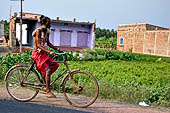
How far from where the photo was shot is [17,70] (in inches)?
188

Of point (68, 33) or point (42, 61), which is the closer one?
point (42, 61)

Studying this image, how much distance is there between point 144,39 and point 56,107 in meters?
30.5

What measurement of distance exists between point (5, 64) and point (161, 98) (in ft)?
18.9

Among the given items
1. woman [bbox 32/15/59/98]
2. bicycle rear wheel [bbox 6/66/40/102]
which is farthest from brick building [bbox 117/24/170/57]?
bicycle rear wheel [bbox 6/66/40/102]

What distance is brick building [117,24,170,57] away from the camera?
2912cm

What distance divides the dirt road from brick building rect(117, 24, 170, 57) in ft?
85.5

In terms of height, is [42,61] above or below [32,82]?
above

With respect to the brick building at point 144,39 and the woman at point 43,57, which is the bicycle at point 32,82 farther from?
the brick building at point 144,39

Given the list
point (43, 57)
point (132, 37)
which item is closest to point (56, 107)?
point (43, 57)

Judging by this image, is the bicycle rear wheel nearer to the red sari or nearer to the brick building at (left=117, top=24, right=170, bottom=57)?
the red sari

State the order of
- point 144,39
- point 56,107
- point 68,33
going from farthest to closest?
point 144,39, point 68,33, point 56,107

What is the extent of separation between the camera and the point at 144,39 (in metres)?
32.8

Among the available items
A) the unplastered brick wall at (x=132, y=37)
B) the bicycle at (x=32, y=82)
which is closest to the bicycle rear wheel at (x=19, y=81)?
the bicycle at (x=32, y=82)

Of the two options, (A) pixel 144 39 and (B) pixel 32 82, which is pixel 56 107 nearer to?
(B) pixel 32 82
